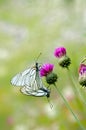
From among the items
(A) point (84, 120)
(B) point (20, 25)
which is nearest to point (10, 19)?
(B) point (20, 25)

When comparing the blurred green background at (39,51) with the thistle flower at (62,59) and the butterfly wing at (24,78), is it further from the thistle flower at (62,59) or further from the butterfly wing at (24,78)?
the butterfly wing at (24,78)

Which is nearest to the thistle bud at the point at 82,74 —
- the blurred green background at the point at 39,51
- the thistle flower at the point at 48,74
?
the thistle flower at the point at 48,74

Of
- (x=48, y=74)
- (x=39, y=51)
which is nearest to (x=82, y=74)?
(x=48, y=74)

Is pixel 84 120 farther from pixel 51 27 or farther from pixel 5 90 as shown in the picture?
pixel 51 27

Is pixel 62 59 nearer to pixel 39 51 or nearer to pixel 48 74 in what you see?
pixel 48 74

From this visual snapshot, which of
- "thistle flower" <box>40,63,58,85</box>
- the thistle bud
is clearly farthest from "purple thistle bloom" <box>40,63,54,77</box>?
the thistle bud
